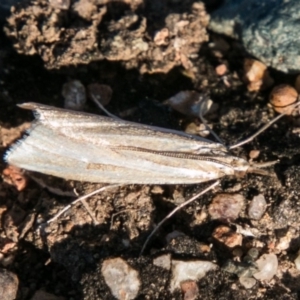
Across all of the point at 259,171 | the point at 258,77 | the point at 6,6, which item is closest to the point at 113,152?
the point at 259,171

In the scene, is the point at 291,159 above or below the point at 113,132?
below

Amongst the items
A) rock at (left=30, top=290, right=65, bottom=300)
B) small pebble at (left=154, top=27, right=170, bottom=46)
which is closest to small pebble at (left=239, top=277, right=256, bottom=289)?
rock at (left=30, top=290, right=65, bottom=300)

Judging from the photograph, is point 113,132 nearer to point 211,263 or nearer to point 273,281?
point 211,263

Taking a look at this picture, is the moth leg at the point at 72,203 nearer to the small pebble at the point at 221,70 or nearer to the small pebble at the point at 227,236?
the small pebble at the point at 227,236

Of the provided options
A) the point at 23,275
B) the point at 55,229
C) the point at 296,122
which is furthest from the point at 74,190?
the point at 296,122

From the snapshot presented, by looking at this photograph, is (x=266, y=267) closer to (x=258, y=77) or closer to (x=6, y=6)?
(x=258, y=77)

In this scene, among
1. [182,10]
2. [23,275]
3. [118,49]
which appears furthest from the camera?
[182,10]

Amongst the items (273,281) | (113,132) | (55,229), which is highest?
(113,132)
